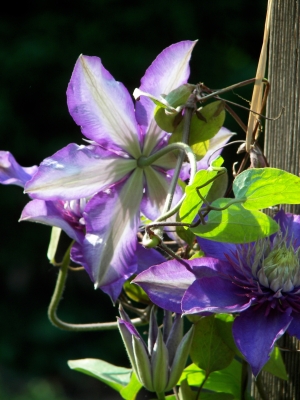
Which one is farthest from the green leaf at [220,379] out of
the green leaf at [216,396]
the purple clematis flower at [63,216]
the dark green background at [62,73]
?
the dark green background at [62,73]

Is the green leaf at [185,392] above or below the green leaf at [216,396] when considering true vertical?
above

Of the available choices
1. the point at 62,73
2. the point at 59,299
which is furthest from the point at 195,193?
the point at 62,73

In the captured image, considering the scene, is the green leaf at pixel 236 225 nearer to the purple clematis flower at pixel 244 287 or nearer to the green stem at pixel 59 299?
the purple clematis flower at pixel 244 287

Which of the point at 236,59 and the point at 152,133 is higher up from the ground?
the point at 152,133

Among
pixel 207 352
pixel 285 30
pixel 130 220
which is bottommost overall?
pixel 207 352

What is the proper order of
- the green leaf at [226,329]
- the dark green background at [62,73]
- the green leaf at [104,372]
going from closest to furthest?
1. the green leaf at [226,329]
2. the green leaf at [104,372]
3. the dark green background at [62,73]

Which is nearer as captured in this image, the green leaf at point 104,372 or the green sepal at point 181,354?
the green sepal at point 181,354

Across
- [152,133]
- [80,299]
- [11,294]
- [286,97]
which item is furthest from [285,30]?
[11,294]

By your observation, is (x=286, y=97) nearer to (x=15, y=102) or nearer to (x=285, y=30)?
(x=285, y=30)
